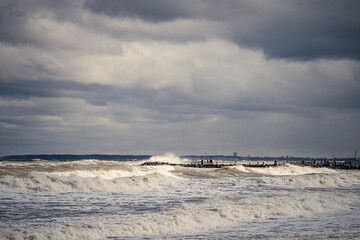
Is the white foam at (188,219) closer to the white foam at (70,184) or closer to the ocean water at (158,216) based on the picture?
the ocean water at (158,216)

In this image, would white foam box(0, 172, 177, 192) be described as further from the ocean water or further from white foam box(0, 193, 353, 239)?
white foam box(0, 193, 353, 239)

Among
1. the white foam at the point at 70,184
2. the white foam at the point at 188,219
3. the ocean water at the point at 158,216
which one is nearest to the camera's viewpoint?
the white foam at the point at 188,219

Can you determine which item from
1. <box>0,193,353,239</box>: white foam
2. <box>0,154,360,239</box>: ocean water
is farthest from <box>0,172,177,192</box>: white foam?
<box>0,193,353,239</box>: white foam

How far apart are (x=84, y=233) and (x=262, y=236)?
7099 mm

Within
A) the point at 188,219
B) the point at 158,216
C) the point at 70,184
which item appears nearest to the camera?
the point at 188,219

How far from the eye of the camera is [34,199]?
28.0m

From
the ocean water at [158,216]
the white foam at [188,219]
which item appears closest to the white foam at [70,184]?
the ocean water at [158,216]

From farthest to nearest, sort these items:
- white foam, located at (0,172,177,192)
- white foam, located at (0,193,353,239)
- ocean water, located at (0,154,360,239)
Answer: white foam, located at (0,172,177,192), ocean water, located at (0,154,360,239), white foam, located at (0,193,353,239)

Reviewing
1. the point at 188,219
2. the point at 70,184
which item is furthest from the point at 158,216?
the point at 70,184

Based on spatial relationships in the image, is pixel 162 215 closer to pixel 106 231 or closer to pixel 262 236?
pixel 106 231

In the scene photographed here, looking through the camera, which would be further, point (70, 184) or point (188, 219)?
point (70, 184)

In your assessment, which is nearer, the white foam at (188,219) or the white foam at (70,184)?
the white foam at (188,219)

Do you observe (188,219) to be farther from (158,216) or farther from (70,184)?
(70,184)

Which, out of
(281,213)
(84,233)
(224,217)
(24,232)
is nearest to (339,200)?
(281,213)
